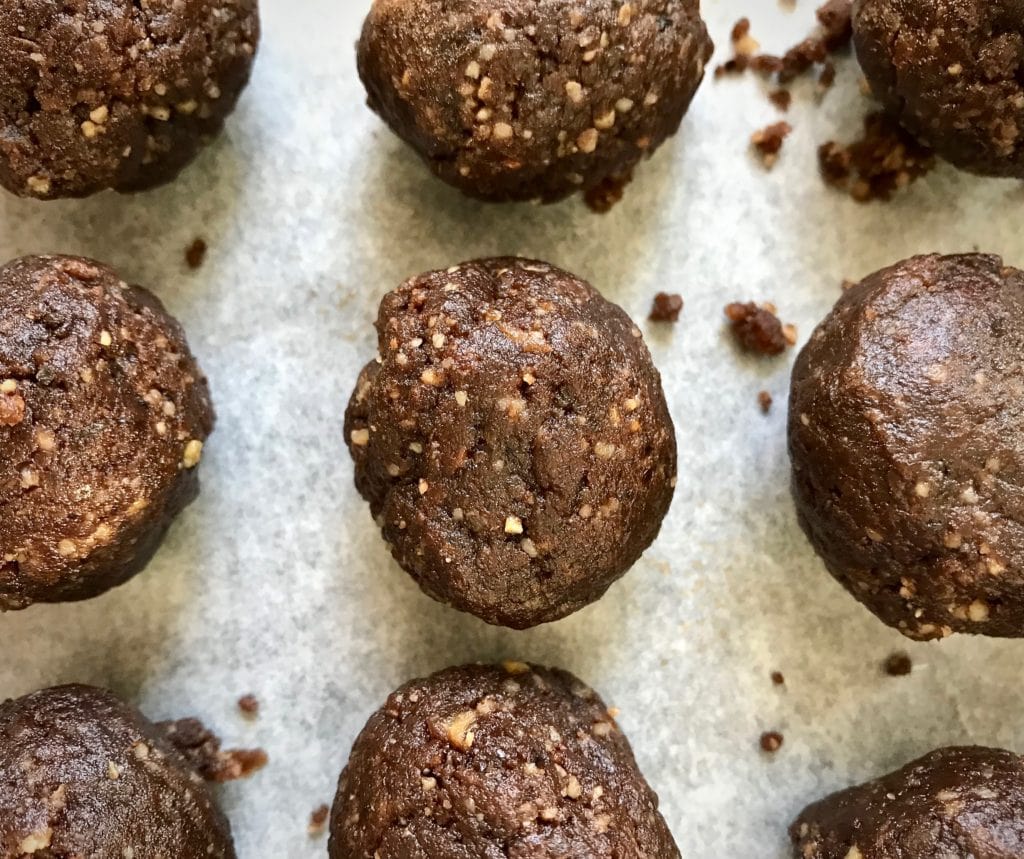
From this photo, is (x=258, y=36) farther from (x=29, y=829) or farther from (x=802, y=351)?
(x=29, y=829)

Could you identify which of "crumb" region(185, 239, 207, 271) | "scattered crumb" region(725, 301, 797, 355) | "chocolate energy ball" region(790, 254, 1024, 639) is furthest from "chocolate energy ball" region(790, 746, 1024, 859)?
"crumb" region(185, 239, 207, 271)

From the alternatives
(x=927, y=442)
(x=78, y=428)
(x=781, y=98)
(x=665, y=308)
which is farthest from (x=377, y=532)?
(x=781, y=98)

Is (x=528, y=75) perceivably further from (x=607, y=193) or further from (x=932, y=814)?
(x=932, y=814)

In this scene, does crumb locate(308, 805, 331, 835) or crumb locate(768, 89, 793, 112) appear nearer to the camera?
crumb locate(308, 805, 331, 835)

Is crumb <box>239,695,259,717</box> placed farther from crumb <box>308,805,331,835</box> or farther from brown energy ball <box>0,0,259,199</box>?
brown energy ball <box>0,0,259,199</box>

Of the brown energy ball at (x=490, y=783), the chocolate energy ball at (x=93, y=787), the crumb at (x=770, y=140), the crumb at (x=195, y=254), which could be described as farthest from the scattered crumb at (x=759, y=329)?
the chocolate energy ball at (x=93, y=787)

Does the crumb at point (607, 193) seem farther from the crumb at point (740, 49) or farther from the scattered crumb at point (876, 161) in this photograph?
the scattered crumb at point (876, 161)
